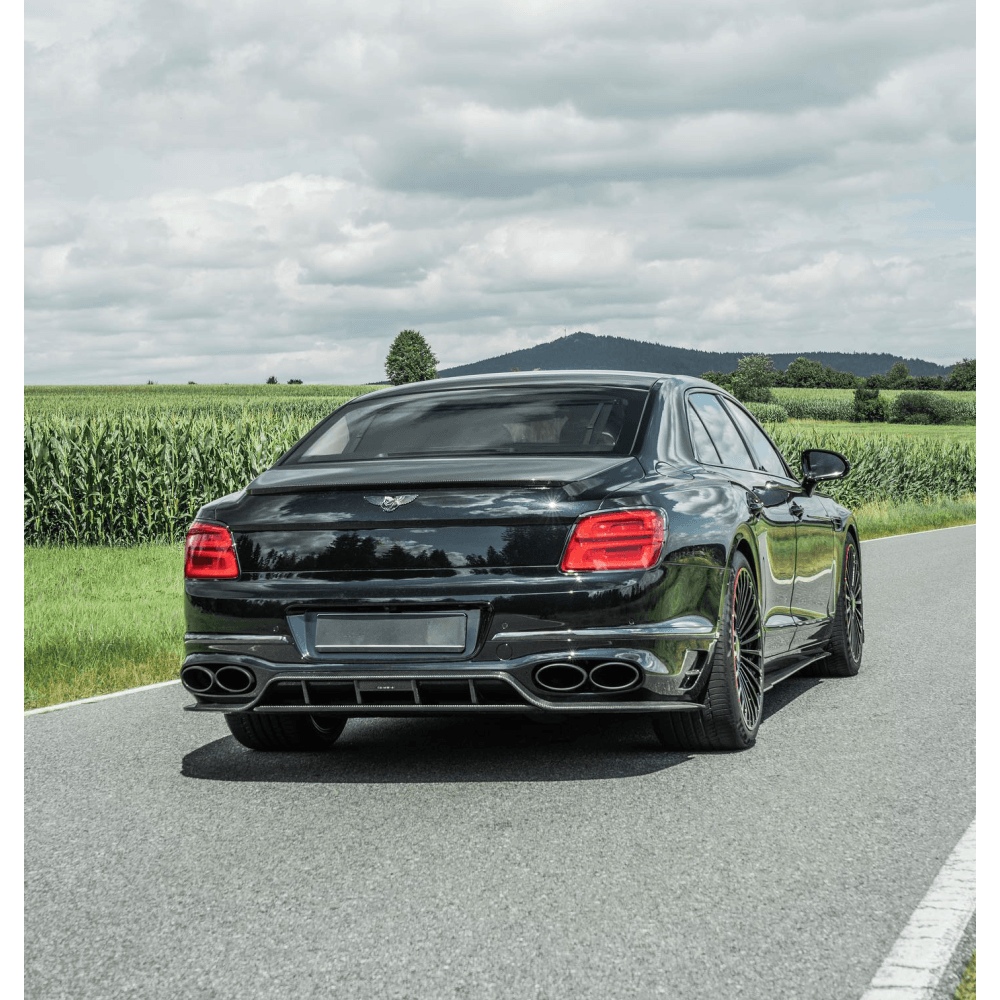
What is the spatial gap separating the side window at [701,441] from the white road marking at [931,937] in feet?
7.58

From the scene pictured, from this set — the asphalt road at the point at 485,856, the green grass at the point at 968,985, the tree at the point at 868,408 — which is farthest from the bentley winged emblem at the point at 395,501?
the tree at the point at 868,408

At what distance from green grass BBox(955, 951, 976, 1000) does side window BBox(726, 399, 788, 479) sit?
408cm

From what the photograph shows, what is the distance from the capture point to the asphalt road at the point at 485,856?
328 centimetres

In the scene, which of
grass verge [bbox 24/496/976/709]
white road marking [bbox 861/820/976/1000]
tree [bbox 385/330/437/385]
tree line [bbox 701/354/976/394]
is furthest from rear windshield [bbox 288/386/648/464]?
tree [bbox 385/330/437/385]

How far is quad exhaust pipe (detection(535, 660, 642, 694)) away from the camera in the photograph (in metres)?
4.89

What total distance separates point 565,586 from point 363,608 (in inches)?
30.4

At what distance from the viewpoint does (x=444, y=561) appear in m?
4.97

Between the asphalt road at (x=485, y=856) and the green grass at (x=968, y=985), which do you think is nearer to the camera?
the green grass at (x=968, y=985)

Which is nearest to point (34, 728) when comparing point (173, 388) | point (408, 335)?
point (173, 388)

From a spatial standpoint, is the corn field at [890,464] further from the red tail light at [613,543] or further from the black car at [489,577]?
the red tail light at [613,543]

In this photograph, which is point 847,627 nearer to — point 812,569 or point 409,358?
point 812,569

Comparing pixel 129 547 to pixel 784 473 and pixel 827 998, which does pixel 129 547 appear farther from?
pixel 827 998

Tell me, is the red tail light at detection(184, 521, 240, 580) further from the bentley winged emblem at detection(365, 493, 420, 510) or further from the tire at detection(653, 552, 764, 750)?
the tire at detection(653, 552, 764, 750)

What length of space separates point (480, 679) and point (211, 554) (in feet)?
4.13
